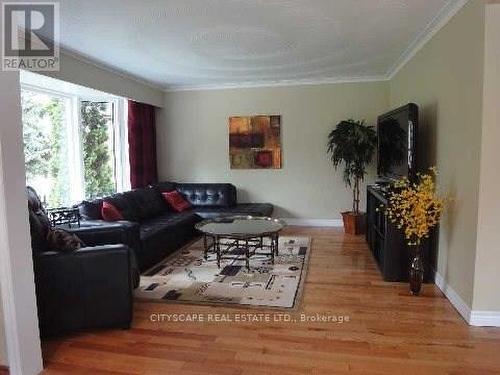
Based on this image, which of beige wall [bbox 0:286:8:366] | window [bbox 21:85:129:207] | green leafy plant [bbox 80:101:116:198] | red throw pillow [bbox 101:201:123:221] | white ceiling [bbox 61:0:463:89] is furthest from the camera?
green leafy plant [bbox 80:101:116:198]

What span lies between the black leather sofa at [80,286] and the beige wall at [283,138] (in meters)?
3.85

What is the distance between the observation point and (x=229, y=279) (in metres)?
3.59

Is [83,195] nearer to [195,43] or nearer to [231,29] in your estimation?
[195,43]

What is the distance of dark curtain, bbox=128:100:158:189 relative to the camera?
568 cm

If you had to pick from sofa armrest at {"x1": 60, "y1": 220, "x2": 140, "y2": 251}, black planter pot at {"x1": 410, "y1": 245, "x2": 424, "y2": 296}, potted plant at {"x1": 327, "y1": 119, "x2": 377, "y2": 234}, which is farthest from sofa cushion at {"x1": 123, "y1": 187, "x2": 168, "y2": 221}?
black planter pot at {"x1": 410, "y1": 245, "x2": 424, "y2": 296}

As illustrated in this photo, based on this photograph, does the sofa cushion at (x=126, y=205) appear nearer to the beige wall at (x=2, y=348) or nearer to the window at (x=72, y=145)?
the window at (x=72, y=145)

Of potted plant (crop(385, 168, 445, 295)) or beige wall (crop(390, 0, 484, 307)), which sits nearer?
beige wall (crop(390, 0, 484, 307))

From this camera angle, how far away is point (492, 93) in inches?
96.3

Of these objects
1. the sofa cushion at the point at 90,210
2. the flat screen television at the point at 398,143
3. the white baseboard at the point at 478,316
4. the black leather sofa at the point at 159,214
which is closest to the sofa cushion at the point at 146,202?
the black leather sofa at the point at 159,214

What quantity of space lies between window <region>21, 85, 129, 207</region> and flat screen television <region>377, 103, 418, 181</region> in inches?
148

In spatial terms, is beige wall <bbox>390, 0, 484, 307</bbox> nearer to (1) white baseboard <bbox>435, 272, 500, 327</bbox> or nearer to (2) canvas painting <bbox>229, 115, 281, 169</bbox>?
(1) white baseboard <bbox>435, 272, 500, 327</bbox>

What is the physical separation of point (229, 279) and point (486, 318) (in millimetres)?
2157

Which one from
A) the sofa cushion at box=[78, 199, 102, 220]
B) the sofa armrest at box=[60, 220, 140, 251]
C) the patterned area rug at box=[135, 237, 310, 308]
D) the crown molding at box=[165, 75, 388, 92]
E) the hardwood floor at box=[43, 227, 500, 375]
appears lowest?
the hardwood floor at box=[43, 227, 500, 375]

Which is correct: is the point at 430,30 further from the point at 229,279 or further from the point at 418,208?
the point at 229,279
